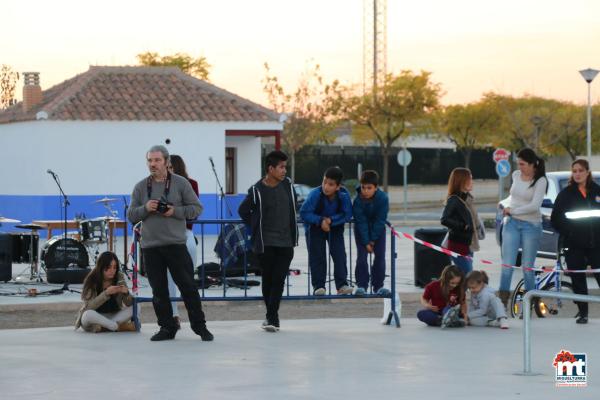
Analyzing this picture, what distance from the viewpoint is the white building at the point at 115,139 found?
39.4 metres

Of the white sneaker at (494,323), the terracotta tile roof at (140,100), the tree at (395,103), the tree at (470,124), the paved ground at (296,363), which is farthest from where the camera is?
the tree at (470,124)

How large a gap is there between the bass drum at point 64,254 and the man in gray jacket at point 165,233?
25.7 feet

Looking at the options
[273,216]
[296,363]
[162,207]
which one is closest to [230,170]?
[273,216]

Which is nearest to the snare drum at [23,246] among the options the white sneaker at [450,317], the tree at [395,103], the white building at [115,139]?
the white sneaker at [450,317]

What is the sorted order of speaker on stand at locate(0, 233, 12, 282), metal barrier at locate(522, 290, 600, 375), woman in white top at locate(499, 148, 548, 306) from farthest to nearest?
speaker on stand at locate(0, 233, 12, 282) < woman in white top at locate(499, 148, 548, 306) < metal barrier at locate(522, 290, 600, 375)

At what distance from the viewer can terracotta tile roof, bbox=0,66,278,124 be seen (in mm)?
40381

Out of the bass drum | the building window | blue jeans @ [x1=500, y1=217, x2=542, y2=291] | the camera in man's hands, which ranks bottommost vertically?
the bass drum

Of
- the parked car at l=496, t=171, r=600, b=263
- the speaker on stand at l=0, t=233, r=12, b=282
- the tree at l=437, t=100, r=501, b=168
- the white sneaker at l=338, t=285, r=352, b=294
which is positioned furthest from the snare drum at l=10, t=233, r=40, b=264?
the tree at l=437, t=100, r=501, b=168

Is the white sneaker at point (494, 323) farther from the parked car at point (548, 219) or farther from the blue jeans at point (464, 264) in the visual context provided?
the parked car at point (548, 219)

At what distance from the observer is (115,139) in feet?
132

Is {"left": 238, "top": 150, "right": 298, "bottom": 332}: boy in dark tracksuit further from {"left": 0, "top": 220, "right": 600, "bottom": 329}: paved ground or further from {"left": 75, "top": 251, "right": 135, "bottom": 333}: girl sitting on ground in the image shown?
{"left": 0, "top": 220, "right": 600, "bottom": 329}: paved ground

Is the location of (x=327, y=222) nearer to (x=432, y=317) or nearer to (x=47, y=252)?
(x=432, y=317)

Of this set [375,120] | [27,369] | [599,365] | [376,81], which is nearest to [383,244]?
[599,365]

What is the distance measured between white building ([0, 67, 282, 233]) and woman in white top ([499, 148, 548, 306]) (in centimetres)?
2428
